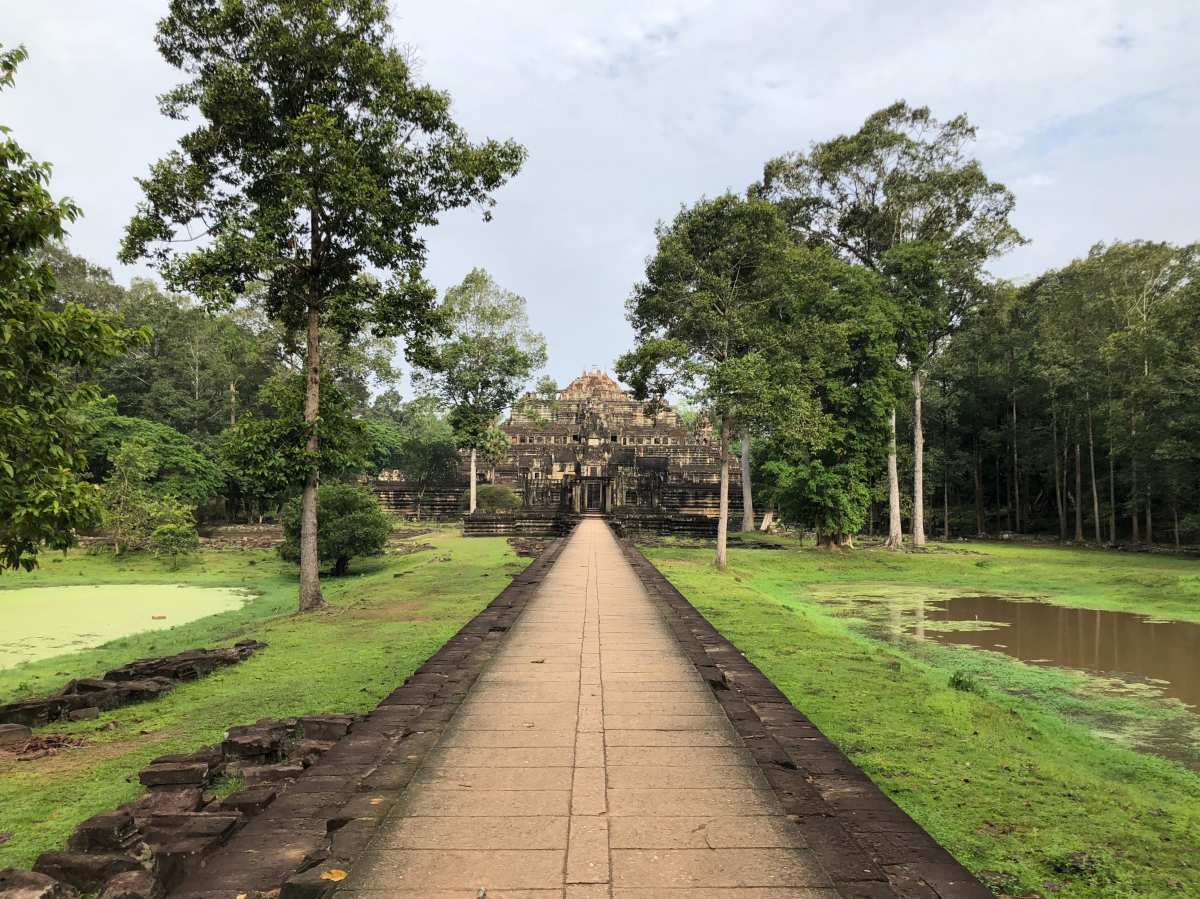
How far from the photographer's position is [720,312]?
19.2 meters

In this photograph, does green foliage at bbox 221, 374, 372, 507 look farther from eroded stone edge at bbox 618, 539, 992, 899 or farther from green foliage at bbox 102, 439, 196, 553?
green foliage at bbox 102, 439, 196, 553

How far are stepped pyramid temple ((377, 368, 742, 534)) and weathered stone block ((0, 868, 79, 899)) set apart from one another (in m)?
30.4

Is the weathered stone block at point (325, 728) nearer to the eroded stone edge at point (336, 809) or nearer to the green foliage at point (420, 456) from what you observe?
the eroded stone edge at point (336, 809)

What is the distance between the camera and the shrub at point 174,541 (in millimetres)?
21125

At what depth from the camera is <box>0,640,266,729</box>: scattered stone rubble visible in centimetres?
625

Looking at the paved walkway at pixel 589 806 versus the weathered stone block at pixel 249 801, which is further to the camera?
the weathered stone block at pixel 249 801

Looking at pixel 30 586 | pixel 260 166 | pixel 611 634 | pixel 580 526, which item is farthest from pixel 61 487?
pixel 580 526

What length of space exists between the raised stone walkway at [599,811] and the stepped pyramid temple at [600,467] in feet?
92.4

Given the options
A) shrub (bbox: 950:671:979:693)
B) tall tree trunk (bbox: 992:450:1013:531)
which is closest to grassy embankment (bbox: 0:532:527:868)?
shrub (bbox: 950:671:979:693)

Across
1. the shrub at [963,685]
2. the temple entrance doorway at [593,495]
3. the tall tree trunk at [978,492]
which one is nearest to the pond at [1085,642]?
the shrub at [963,685]

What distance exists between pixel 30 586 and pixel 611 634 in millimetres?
16479

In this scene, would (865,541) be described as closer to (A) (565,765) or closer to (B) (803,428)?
(B) (803,428)

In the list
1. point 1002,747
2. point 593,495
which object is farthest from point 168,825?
point 593,495

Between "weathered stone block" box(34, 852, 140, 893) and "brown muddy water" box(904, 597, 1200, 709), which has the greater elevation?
"weathered stone block" box(34, 852, 140, 893)
